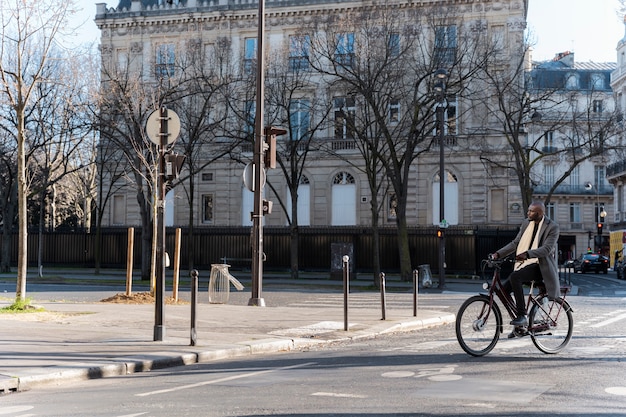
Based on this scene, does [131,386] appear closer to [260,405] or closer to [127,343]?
[260,405]

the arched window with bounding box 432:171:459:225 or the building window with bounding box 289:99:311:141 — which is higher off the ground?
the building window with bounding box 289:99:311:141

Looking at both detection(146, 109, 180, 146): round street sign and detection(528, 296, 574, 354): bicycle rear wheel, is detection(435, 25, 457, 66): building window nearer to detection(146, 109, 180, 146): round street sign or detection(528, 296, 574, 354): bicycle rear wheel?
detection(146, 109, 180, 146): round street sign

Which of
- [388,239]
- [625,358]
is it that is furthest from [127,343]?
[388,239]

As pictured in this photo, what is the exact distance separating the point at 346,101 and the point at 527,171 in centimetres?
896

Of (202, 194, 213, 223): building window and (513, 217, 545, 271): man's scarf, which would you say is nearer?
(513, 217, 545, 271): man's scarf

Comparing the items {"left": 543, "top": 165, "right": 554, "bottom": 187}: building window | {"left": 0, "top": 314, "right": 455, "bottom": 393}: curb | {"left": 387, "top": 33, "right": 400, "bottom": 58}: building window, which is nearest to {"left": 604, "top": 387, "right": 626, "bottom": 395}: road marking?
{"left": 0, "top": 314, "right": 455, "bottom": 393}: curb

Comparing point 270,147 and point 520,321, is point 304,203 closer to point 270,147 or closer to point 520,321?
point 270,147

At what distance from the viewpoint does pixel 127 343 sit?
37.4 feet

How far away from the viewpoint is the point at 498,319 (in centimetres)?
1015

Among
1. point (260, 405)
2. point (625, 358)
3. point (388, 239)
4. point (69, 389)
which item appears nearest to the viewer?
point (260, 405)

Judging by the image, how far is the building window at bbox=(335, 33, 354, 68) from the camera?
30791 mm

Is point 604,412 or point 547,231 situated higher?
point 547,231

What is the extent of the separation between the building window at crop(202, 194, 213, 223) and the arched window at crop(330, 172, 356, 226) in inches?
316

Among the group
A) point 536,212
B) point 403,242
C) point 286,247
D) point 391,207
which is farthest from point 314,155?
point 536,212
